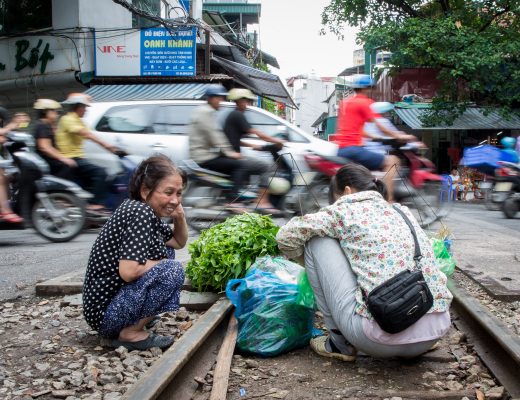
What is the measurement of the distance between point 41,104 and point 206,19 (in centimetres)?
2231

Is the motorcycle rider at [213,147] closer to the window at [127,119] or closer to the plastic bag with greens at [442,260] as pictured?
the window at [127,119]

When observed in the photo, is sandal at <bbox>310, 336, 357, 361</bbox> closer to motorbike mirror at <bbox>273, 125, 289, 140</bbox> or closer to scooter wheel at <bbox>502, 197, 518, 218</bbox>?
motorbike mirror at <bbox>273, 125, 289, 140</bbox>

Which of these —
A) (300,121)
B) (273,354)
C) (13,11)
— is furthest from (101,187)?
(300,121)

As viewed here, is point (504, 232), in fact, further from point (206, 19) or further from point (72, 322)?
point (206, 19)

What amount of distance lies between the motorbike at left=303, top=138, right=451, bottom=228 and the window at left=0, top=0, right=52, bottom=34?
12.0 m

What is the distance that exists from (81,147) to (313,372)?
5444 millimetres

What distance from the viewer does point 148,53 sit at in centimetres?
1645

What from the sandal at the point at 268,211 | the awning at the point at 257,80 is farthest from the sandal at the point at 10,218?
the awning at the point at 257,80

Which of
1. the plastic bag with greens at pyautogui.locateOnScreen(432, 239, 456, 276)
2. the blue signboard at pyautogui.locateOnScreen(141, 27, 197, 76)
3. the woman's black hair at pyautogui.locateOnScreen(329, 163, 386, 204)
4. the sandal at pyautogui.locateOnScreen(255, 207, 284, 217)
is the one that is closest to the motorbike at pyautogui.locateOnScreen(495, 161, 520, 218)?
the sandal at pyautogui.locateOnScreen(255, 207, 284, 217)

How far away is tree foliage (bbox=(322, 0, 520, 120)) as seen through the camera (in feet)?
56.6

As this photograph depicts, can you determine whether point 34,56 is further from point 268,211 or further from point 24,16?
point 268,211

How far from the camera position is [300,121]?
70062 mm

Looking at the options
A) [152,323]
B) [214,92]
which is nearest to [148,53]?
[214,92]

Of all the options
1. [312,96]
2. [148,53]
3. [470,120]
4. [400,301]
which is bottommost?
[400,301]
